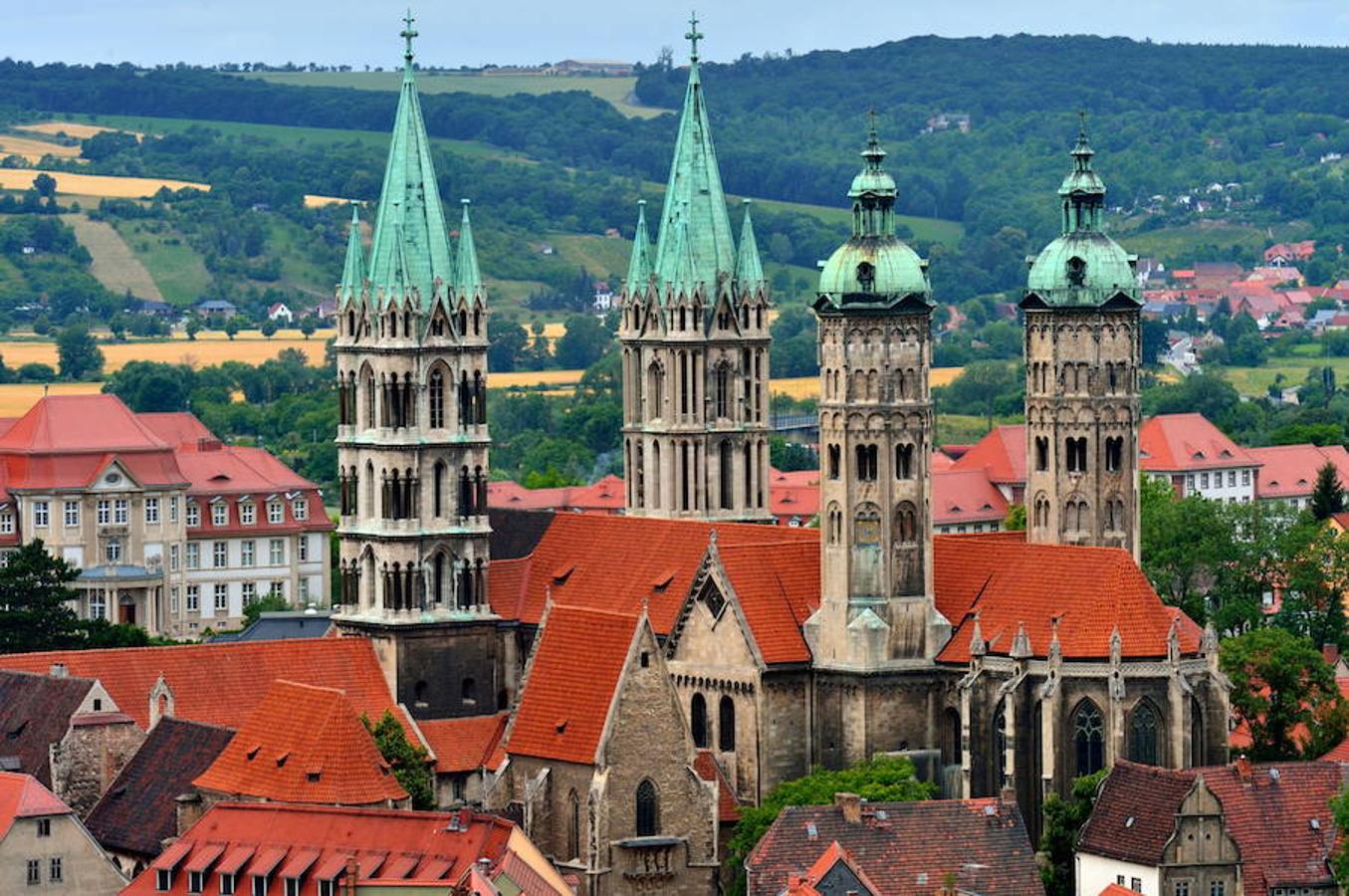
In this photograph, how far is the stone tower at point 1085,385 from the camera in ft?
456

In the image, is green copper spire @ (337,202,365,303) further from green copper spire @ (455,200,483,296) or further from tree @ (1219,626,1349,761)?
tree @ (1219,626,1349,761)

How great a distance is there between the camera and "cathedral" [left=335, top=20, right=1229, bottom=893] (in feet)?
410

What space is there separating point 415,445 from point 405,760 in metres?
11.6

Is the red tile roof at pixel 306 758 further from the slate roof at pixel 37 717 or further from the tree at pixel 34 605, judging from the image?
the tree at pixel 34 605

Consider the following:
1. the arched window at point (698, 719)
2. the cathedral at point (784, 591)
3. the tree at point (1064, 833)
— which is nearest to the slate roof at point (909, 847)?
the tree at point (1064, 833)

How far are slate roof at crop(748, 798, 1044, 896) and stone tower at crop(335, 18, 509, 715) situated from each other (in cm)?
2037

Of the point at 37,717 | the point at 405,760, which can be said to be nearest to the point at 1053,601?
the point at 405,760

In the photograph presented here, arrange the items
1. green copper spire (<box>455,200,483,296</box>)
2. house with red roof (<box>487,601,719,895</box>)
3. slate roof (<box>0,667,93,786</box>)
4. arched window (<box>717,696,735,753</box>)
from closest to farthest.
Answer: house with red roof (<box>487,601,719,895</box>) → slate roof (<box>0,667,93,786</box>) → arched window (<box>717,696,735,753</box>) → green copper spire (<box>455,200,483,296</box>)

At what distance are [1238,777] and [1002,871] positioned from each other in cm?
765

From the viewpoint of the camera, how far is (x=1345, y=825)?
11812cm

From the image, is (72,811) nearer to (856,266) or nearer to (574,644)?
(574,644)

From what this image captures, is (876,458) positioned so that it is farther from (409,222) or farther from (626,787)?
(409,222)

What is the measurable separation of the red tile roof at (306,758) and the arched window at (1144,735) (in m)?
21.0

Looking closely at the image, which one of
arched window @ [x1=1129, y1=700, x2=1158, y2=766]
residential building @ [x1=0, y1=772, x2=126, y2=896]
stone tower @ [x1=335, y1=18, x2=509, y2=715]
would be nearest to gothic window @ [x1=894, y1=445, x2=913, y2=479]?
arched window @ [x1=1129, y1=700, x2=1158, y2=766]
